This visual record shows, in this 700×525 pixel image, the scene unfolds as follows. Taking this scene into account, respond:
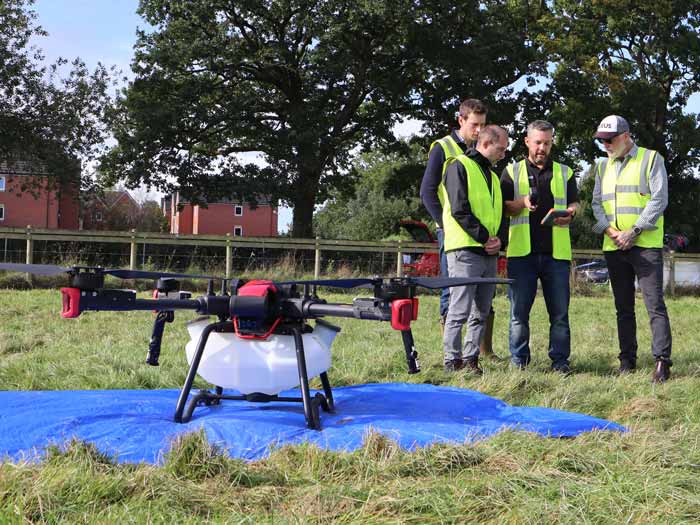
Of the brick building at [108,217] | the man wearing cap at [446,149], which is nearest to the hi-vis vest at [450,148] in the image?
the man wearing cap at [446,149]

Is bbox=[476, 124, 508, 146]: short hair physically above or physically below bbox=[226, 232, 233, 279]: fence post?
above

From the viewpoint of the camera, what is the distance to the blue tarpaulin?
317cm

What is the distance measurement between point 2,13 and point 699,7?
2626 cm

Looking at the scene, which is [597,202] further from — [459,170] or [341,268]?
[341,268]

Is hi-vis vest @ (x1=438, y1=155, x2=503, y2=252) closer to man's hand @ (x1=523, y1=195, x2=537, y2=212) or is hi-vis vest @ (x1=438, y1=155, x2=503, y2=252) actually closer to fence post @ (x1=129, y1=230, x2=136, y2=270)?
man's hand @ (x1=523, y1=195, x2=537, y2=212)

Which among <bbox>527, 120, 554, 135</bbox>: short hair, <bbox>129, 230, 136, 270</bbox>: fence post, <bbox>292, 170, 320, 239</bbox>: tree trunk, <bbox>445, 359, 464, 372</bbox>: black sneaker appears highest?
<bbox>292, 170, 320, 239</bbox>: tree trunk

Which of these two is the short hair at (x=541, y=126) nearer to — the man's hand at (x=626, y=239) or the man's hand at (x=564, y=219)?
the man's hand at (x=564, y=219)

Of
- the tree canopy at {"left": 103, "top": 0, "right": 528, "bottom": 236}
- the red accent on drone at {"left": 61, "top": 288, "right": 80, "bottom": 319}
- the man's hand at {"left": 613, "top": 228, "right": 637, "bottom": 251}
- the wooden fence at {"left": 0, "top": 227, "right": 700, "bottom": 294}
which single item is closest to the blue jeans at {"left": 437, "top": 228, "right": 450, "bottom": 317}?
the man's hand at {"left": 613, "top": 228, "right": 637, "bottom": 251}

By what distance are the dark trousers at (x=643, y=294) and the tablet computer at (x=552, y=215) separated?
0.59 meters

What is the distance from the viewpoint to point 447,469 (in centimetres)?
290

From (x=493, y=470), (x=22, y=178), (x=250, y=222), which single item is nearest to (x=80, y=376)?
(x=493, y=470)

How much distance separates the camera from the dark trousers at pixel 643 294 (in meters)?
5.54

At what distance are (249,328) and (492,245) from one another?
7.55ft

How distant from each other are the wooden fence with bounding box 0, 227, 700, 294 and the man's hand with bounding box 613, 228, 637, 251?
1087 cm
